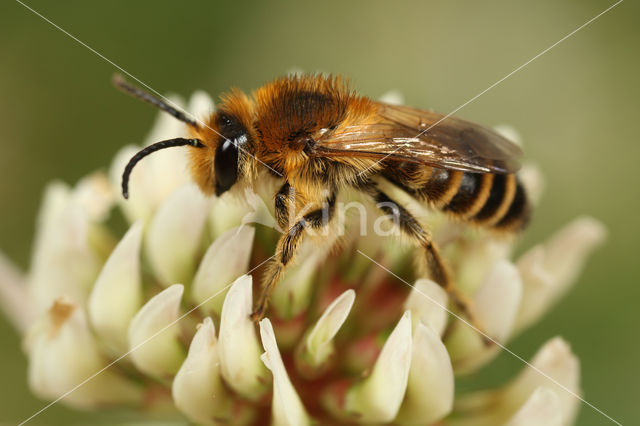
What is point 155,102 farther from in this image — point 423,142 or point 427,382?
point 427,382

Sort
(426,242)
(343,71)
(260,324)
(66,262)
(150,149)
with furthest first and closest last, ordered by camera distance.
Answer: (343,71) → (66,262) → (426,242) → (150,149) → (260,324)

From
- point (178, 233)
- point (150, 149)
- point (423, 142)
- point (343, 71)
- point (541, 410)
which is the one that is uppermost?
point (343, 71)

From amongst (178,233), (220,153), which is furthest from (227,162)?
(178,233)

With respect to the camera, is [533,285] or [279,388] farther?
[533,285]

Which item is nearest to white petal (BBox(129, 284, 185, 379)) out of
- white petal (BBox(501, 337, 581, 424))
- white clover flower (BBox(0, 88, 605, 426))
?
white clover flower (BBox(0, 88, 605, 426))

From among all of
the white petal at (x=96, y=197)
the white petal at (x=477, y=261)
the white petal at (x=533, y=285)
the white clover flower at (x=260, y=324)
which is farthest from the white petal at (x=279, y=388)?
the white petal at (x=96, y=197)

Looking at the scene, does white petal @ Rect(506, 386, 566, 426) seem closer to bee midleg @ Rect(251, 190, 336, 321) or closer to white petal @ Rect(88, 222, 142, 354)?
bee midleg @ Rect(251, 190, 336, 321)

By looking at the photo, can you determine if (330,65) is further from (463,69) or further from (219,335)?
(219,335)

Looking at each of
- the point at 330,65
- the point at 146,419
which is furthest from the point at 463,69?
the point at 146,419

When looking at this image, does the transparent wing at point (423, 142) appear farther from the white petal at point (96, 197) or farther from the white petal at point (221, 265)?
the white petal at point (96, 197)
